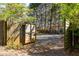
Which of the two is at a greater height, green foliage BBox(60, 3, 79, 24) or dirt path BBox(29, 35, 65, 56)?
green foliage BBox(60, 3, 79, 24)

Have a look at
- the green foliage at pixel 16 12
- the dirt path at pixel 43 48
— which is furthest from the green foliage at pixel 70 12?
the green foliage at pixel 16 12

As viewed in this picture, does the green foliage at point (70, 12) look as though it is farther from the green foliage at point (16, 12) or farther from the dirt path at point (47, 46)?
the green foliage at point (16, 12)

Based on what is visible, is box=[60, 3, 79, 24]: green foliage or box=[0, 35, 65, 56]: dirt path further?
box=[0, 35, 65, 56]: dirt path

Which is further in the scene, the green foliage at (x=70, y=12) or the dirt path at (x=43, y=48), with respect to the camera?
the dirt path at (x=43, y=48)

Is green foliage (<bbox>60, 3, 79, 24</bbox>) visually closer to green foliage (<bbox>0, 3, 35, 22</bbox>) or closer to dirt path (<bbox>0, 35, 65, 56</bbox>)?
dirt path (<bbox>0, 35, 65, 56</bbox>)

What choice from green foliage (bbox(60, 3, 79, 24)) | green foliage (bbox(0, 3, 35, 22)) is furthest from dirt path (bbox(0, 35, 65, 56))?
A: green foliage (bbox(0, 3, 35, 22))

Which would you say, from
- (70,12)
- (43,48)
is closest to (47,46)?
(43,48)

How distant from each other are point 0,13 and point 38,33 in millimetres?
866

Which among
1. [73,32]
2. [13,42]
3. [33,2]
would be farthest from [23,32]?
[73,32]

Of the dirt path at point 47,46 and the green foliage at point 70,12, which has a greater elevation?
the green foliage at point 70,12

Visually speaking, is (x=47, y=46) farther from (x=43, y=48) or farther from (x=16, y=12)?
(x=16, y=12)

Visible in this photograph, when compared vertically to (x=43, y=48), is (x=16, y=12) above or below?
above

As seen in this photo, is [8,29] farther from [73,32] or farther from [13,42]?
[73,32]

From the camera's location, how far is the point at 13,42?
567cm
